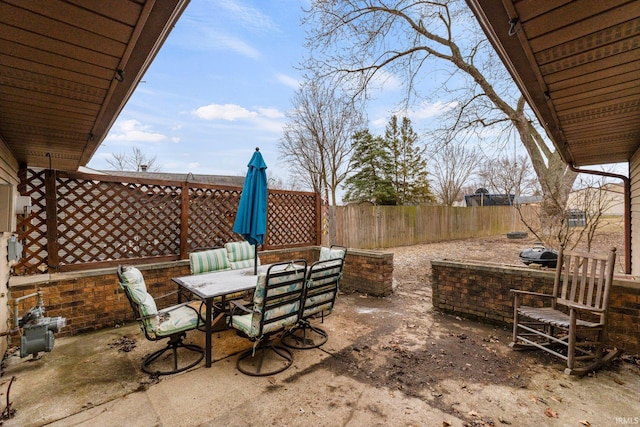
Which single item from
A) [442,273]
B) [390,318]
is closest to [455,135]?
[442,273]

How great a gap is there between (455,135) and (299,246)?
21.5ft

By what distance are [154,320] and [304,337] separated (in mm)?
1609

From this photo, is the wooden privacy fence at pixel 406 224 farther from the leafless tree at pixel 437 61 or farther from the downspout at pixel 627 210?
the downspout at pixel 627 210

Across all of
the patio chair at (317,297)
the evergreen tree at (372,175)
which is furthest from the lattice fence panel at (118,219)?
the evergreen tree at (372,175)

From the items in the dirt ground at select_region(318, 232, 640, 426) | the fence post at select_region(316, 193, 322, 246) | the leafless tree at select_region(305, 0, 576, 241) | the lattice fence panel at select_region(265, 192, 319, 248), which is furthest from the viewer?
the leafless tree at select_region(305, 0, 576, 241)

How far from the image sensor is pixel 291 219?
6.38m

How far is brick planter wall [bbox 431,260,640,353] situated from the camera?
2932 millimetres

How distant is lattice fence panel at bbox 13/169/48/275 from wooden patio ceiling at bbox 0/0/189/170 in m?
1.16

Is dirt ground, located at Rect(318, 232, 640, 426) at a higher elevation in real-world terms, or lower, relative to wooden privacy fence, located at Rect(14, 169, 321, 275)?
lower

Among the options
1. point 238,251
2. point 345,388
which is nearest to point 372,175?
point 238,251

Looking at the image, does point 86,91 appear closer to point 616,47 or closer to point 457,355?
point 616,47

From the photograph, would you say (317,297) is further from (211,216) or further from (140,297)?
(211,216)

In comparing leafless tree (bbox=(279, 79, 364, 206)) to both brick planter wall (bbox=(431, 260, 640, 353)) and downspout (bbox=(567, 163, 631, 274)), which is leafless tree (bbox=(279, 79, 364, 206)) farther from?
brick planter wall (bbox=(431, 260, 640, 353))

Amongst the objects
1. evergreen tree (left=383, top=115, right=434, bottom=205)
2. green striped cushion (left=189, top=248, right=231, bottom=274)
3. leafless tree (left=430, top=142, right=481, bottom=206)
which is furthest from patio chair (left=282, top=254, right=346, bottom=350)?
leafless tree (left=430, top=142, right=481, bottom=206)
